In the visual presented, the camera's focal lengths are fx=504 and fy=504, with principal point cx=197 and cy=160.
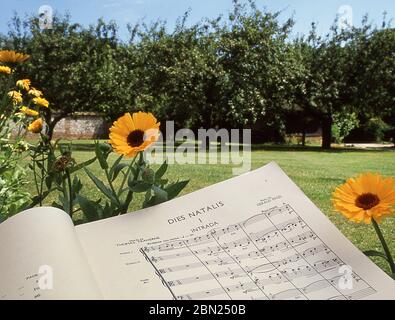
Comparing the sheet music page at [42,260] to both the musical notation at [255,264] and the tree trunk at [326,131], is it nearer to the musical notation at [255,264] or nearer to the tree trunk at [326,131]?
the musical notation at [255,264]

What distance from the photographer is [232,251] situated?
402 millimetres

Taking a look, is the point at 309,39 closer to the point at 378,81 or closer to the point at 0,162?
the point at 378,81

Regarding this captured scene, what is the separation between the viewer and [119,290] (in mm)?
361

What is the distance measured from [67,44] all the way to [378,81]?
316 inches

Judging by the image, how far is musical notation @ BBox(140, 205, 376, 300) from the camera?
0.37m

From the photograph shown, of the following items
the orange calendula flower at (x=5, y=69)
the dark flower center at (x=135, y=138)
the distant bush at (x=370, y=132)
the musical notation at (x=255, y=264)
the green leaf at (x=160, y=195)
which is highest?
the orange calendula flower at (x=5, y=69)

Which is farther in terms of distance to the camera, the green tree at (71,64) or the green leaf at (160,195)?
the green tree at (71,64)

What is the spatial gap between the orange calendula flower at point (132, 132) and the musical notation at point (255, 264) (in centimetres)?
13

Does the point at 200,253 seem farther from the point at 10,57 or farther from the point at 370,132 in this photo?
the point at 370,132

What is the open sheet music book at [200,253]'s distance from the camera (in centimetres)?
34

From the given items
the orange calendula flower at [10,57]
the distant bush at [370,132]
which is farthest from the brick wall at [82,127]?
the orange calendula flower at [10,57]

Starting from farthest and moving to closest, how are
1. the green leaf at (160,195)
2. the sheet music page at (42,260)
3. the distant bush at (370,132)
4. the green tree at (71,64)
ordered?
the distant bush at (370,132) < the green tree at (71,64) < the green leaf at (160,195) < the sheet music page at (42,260)

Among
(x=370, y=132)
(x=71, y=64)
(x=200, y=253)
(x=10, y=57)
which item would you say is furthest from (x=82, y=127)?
(x=200, y=253)

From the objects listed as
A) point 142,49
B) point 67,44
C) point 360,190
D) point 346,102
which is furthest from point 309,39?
point 360,190
